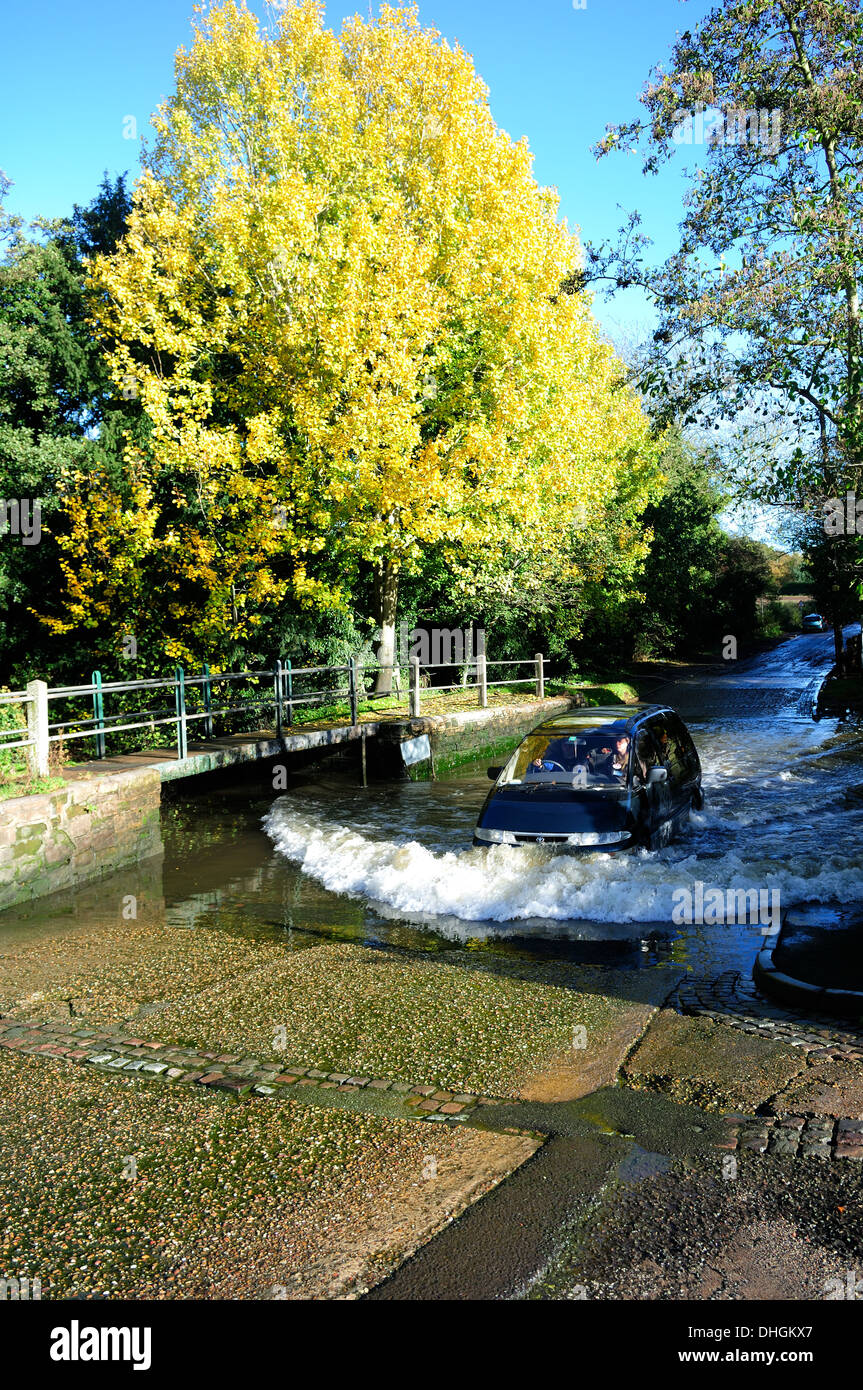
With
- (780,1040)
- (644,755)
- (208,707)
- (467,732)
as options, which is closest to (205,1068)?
(780,1040)

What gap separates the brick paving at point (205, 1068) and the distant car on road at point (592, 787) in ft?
14.3

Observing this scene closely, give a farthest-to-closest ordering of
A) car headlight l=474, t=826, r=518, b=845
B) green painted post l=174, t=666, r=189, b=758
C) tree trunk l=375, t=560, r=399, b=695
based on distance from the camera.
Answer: tree trunk l=375, t=560, r=399, b=695 < green painted post l=174, t=666, r=189, b=758 < car headlight l=474, t=826, r=518, b=845

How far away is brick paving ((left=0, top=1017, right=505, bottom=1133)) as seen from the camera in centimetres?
518

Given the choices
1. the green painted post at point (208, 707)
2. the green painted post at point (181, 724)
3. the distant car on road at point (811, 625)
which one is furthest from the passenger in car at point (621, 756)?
the distant car on road at point (811, 625)

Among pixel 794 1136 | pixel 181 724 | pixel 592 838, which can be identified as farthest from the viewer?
pixel 181 724

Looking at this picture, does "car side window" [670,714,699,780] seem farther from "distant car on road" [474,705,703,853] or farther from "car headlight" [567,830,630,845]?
"car headlight" [567,830,630,845]

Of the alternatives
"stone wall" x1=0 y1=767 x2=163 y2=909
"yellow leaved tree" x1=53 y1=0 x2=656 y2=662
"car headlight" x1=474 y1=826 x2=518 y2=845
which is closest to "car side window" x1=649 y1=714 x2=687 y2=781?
"car headlight" x1=474 y1=826 x2=518 y2=845

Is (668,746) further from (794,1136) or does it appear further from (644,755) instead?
(794,1136)

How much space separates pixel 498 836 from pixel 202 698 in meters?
12.6

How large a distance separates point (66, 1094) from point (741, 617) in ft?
184

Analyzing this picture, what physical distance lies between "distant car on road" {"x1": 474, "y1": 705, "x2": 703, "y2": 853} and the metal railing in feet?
17.1

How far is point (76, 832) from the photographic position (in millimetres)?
10750

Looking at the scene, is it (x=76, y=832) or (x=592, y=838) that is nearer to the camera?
(x=592, y=838)
